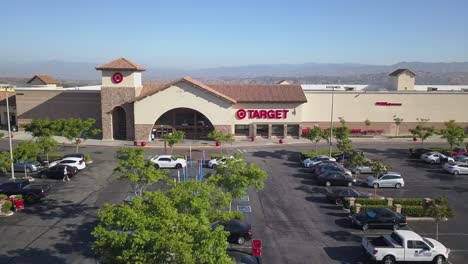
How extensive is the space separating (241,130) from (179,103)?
36.5ft

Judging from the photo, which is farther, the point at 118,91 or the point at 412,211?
the point at 118,91

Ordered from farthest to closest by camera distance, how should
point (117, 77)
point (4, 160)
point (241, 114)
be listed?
point (241, 114) < point (117, 77) < point (4, 160)

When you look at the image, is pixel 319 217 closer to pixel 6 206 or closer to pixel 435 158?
pixel 6 206

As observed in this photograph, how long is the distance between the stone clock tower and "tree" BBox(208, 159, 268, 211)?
115 feet

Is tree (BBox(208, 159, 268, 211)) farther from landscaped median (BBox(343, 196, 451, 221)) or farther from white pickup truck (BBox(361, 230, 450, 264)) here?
landscaped median (BBox(343, 196, 451, 221))

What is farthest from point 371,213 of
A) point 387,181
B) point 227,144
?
point 227,144

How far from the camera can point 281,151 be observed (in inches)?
2213

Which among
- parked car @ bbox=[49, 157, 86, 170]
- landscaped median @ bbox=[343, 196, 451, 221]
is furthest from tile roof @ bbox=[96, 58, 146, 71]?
landscaped median @ bbox=[343, 196, 451, 221]

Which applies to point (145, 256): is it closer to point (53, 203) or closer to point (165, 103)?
point (53, 203)

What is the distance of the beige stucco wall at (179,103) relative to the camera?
60.1 meters

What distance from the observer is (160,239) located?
14.9 meters

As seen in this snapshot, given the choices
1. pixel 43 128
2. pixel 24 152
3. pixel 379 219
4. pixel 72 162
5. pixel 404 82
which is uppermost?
pixel 404 82

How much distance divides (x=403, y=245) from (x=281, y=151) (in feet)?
108

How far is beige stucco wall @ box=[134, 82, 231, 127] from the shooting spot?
60.1 m
